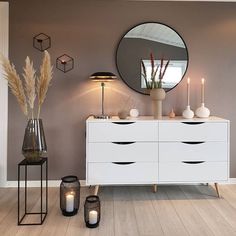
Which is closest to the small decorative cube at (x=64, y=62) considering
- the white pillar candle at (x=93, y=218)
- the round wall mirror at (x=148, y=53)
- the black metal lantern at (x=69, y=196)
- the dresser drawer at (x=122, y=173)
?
the round wall mirror at (x=148, y=53)

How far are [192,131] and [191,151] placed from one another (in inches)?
8.1

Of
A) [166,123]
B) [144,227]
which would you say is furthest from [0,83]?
[144,227]

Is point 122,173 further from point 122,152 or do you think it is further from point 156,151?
point 156,151

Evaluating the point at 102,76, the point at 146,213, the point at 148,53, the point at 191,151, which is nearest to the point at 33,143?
the point at 102,76

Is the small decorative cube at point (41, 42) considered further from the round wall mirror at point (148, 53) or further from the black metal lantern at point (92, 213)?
the black metal lantern at point (92, 213)

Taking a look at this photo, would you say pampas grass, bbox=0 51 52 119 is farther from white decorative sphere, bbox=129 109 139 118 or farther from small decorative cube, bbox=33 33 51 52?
white decorative sphere, bbox=129 109 139 118

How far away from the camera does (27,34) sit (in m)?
3.31

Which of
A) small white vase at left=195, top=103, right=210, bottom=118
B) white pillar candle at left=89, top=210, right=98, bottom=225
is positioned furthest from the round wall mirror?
white pillar candle at left=89, top=210, right=98, bottom=225

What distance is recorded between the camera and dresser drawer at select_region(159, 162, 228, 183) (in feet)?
9.77

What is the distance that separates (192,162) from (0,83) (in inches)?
91.1

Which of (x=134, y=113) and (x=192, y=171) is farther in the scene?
(x=134, y=113)

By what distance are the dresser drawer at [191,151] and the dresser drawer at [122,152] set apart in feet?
0.34

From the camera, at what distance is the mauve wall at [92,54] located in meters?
3.31

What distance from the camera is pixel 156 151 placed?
2959 millimetres
